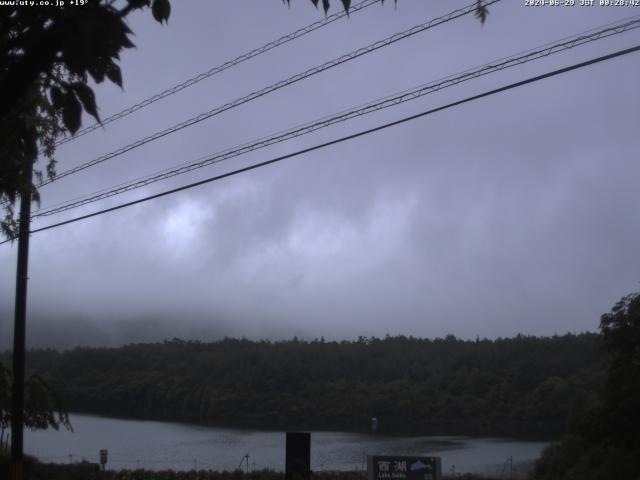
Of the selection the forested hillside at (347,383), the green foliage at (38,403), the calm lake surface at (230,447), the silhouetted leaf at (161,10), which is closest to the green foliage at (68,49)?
the silhouetted leaf at (161,10)

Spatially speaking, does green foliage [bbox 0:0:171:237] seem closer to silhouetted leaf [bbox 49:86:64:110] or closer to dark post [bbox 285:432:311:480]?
silhouetted leaf [bbox 49:86:64:110]

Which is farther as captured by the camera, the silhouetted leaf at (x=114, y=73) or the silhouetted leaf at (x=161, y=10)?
the silhouetted leaf at (x=161, y=10)

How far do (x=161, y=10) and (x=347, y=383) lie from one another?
48674 mm

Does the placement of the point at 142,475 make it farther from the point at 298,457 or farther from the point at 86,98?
the point at 86,98

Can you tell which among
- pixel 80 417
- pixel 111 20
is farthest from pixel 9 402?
pixel 80 417

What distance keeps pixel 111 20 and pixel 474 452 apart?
110 ft

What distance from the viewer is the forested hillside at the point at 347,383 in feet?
132

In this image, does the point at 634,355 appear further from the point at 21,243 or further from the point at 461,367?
the point at 461,367

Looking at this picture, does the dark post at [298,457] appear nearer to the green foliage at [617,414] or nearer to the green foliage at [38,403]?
the green foliage at [38,403]

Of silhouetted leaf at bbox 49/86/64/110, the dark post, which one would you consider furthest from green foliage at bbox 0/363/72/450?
silhouetted leaf at bbox 49/86/64/110

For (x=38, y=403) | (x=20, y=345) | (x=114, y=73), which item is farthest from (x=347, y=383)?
(x=114, y=73)

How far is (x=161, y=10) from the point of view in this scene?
4.44 m

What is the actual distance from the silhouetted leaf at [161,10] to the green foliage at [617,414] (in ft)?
53.4

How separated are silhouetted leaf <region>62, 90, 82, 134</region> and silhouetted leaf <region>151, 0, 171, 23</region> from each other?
76cm
